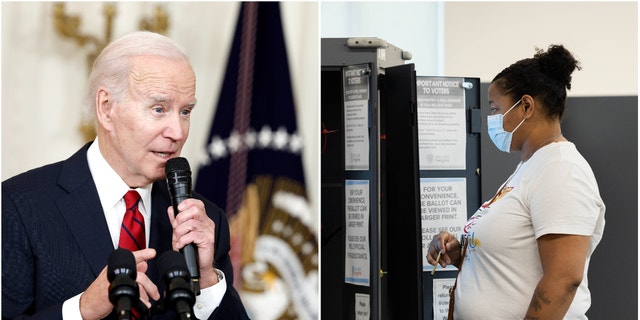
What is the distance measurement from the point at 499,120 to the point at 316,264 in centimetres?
79

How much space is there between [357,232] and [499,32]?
2686 millimetres

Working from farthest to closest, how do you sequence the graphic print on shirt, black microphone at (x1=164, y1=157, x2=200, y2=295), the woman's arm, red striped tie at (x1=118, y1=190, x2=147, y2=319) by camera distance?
the graphic print on shirt
the woman's arm
red striped tie at (x1=118, y1=190, x2=147, y2=319)
black microphone at (x1=164, y1=157, x2=200, y2=295)

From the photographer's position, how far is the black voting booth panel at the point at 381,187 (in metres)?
3.09

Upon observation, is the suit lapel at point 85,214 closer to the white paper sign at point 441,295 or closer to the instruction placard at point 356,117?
the instruction placard at point 356,117

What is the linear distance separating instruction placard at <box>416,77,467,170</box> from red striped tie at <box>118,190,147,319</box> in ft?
6.29

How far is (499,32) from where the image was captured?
541 cm

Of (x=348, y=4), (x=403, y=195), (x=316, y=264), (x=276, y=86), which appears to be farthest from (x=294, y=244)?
(x=348, y=4)

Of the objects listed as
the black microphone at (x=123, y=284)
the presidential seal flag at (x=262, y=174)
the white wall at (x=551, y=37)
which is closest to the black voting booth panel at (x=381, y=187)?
the presidential seal flag at (x=262, y=174)

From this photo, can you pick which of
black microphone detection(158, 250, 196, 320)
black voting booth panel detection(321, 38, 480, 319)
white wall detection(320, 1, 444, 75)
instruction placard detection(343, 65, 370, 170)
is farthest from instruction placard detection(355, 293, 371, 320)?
white wall detection(320, 1, 444, 75)

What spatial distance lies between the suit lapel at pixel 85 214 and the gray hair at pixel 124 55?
0.17m

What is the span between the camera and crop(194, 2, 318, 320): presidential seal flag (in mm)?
2125

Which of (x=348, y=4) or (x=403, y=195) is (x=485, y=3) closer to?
(x=348, y=4)

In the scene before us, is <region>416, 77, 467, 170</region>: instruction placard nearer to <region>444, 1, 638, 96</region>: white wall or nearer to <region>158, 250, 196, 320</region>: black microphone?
<region>444, 1, 638, 96</region>: white wall

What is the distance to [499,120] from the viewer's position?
8.38 feet
